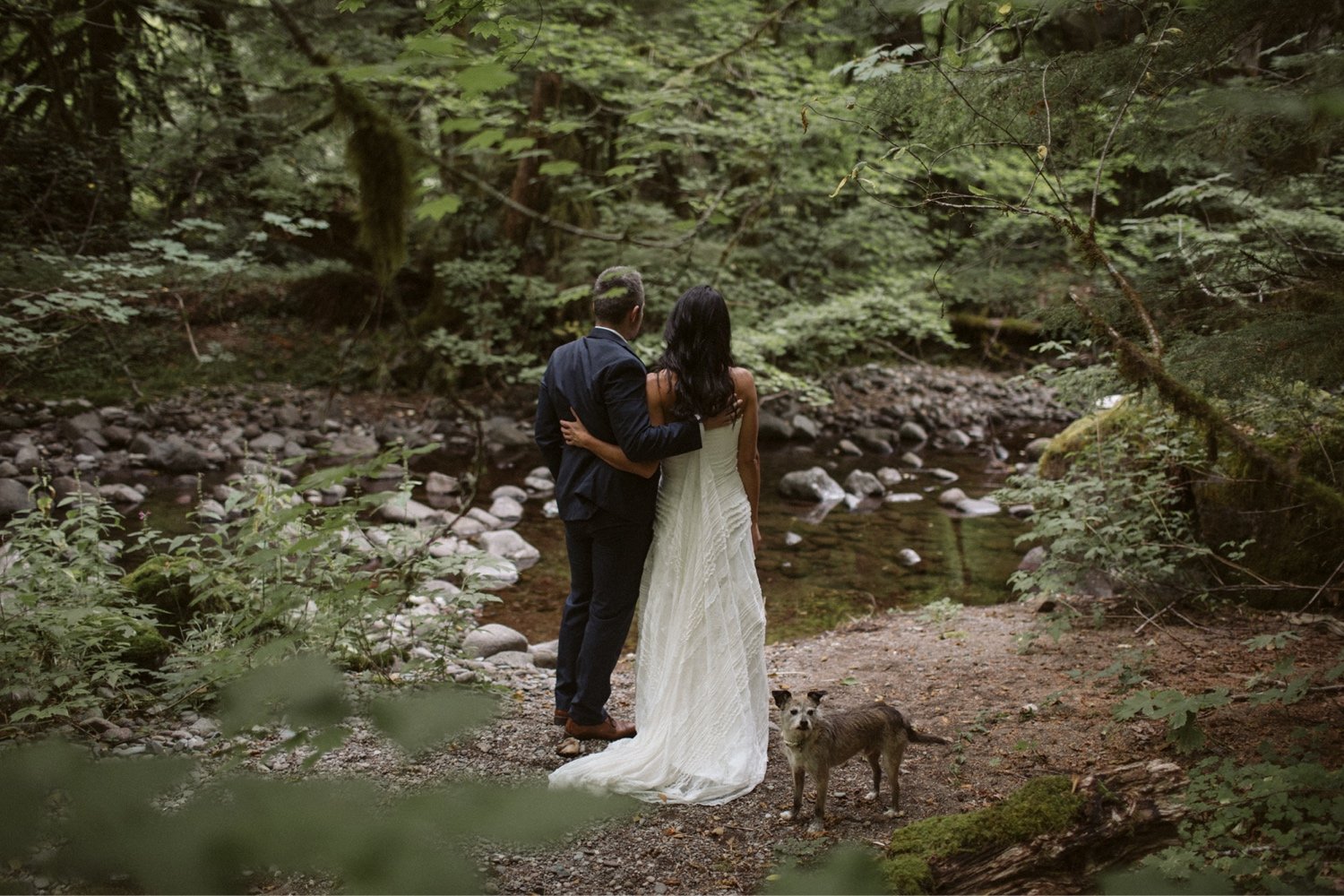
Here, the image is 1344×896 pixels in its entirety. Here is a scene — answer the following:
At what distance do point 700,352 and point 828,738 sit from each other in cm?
158

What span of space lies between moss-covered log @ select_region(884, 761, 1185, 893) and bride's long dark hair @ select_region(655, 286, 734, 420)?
1766 millimetres

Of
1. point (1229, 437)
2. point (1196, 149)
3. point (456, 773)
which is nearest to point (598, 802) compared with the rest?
point (456, 773)

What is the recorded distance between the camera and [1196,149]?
A: 3.73m

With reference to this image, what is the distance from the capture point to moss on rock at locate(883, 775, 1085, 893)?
2.35 metres

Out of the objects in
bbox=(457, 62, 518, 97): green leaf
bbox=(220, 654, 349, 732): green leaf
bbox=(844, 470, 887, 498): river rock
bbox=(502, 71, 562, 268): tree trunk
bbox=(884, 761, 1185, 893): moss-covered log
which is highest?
bbox=(502, 71, 562, 268): tree trunk

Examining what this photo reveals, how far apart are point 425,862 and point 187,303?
52.3 feet

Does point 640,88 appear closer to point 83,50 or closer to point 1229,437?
point 83,50

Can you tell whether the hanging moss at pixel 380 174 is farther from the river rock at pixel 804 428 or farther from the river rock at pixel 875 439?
the river rock at pixel 875 439

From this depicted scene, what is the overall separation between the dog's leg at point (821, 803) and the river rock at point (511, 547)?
16.9ft

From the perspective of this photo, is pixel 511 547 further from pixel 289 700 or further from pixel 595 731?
pixel 289 700

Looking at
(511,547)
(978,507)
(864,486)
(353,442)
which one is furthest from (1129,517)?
(353,442)

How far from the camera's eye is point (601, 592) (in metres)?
3.78

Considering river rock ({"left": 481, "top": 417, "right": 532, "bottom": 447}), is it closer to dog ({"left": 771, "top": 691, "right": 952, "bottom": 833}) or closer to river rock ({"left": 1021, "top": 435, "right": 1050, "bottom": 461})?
river rock ({"left": 1021, "top": 435, "right": 1050, "bottom": 461})

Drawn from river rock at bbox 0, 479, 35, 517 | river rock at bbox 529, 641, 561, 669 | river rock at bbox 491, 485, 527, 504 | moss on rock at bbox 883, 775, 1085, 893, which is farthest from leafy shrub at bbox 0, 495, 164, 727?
river rock at bbox 491, 485, 527, 504
